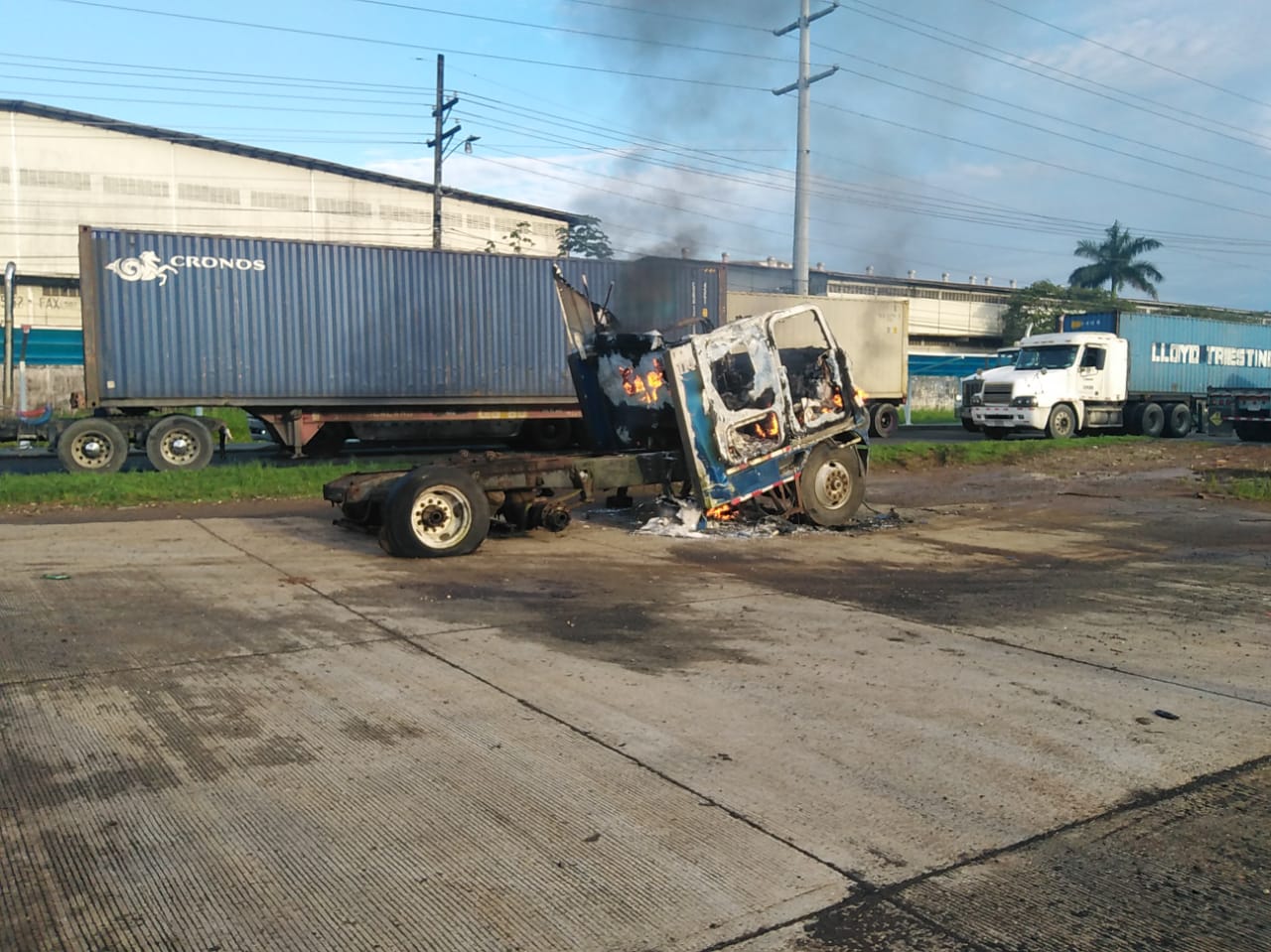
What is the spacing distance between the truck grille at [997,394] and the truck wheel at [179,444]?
56.7 ft

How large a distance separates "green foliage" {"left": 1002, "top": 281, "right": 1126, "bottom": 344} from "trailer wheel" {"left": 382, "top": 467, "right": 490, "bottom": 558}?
48985mm

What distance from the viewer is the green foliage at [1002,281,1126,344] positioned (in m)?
53.4

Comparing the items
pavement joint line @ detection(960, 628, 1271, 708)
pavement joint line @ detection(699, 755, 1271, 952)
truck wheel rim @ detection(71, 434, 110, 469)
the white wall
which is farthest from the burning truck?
the white wall

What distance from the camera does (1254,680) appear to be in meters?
5.58

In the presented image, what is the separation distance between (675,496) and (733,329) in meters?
1.97

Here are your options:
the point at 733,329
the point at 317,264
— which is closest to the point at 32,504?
the point at 317,264

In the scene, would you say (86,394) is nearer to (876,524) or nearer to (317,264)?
(317,264)

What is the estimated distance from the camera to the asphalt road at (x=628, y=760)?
3133mm

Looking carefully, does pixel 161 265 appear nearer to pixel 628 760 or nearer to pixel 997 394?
pixel 628 760

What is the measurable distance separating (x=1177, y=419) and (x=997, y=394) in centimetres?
676

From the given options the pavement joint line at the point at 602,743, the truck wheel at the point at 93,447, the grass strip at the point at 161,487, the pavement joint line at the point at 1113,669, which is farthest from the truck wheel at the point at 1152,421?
the pavement joint line at the point at 602,743

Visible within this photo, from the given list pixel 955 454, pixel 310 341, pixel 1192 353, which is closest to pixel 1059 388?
pixel 1192 353

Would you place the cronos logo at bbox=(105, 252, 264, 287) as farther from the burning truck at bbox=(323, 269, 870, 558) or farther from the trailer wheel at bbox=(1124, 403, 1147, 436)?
the trailer wheel at bbox=(1124, 403, 1147, 436)

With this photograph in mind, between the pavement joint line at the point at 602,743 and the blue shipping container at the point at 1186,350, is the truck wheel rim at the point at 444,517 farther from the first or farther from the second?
the blue shipping container at the point at 1186,350
